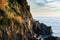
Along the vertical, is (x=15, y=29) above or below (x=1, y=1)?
below

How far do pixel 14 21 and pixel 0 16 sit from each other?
440cm

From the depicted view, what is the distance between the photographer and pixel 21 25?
196ft

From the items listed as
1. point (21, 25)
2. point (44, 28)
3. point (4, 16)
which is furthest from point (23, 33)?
point (44, 28)

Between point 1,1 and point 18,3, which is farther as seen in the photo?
point 18,3

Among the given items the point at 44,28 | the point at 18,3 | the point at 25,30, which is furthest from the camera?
the point at 44,28

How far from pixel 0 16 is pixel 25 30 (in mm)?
10453

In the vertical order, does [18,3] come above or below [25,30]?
above

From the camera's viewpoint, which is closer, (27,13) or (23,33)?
(23,33)

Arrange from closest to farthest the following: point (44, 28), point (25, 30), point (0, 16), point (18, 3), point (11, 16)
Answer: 1. point (0, 16)
2. point (11, 16)
3. point (25, 30)
4. point (18, 3)
5. point (44, 28)

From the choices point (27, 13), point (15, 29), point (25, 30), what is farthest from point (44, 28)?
point (15, 29)

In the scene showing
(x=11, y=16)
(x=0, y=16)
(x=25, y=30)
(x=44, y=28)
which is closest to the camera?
(x=0, y=16)

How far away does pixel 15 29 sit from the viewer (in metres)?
55.6

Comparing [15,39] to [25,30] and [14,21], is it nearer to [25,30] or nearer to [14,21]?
[14,21]

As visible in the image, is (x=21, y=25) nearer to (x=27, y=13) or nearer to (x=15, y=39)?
(x=15, y=39)
